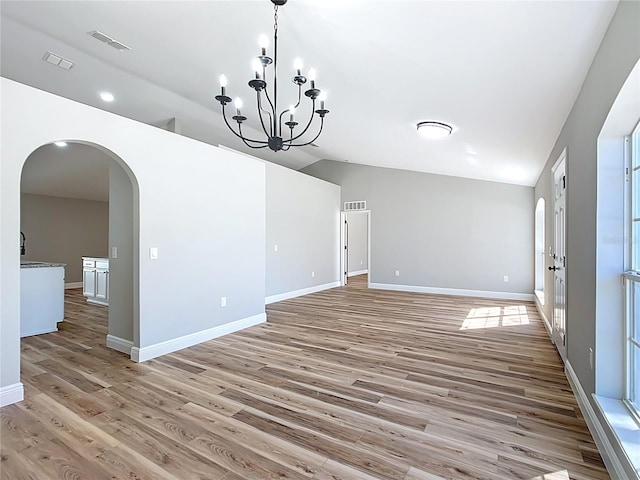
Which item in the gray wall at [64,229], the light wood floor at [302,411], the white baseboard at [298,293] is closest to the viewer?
the light wood floor at [302,411]

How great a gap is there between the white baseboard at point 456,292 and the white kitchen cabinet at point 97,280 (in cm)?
577

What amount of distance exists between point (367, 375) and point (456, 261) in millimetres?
5238

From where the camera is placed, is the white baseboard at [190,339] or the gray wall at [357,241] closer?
the white baseboard at [190,339]

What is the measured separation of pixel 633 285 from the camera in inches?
74.2

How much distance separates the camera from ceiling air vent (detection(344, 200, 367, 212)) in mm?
8555

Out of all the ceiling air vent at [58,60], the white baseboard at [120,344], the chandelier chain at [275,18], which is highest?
the ceiling air vent at [58,60]

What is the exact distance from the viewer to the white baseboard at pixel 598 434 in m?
1.67

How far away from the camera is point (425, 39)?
91.0 inches

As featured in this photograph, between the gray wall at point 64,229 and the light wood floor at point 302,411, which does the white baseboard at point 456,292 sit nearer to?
the light wood floor at point 302,411

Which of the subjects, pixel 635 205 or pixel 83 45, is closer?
pixel 635 205

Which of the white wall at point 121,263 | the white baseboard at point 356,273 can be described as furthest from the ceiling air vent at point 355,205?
the white wall at point 121,263

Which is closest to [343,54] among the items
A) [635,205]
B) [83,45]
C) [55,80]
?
[635,205]

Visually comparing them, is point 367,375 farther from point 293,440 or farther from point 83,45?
point 83,45

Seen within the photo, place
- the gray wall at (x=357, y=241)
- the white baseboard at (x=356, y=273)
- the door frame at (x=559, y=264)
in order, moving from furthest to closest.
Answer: the gray wall at (x=357, y=241) < the white baseboard at (x=356, y=273) < the door frame at (x=559, y=264)
